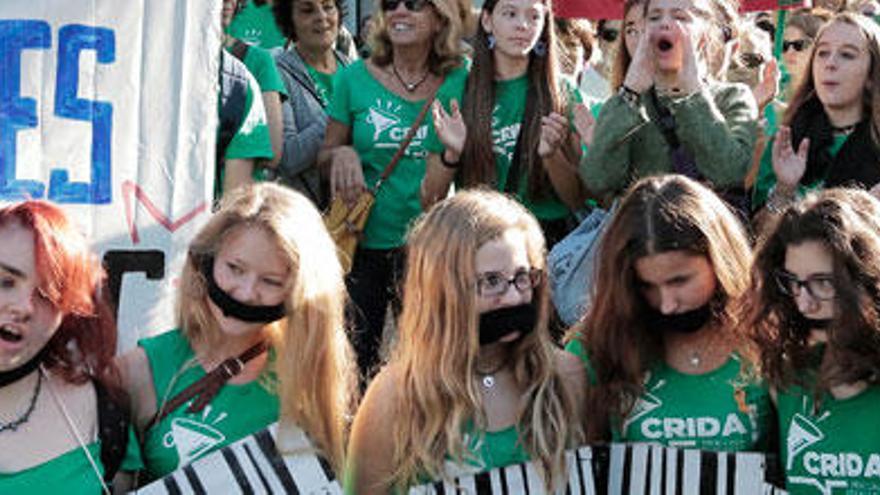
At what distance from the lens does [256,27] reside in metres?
7.14

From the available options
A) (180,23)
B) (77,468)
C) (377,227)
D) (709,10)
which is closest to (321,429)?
(77,468)

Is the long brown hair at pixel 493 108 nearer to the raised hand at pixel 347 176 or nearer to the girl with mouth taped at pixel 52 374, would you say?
the raised hand at pixel 347 176

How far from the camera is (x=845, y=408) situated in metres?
3.39

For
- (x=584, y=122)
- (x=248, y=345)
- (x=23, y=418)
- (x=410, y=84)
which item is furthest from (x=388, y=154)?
(x=23, y=418)

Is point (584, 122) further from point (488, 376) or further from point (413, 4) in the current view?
point (488, 376)

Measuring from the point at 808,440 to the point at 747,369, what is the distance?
0.25 metres

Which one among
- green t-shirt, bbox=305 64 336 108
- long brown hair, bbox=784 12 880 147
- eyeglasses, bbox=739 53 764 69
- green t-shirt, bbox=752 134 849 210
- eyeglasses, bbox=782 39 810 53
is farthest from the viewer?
eyeglasses, bbox=782 39 810 53

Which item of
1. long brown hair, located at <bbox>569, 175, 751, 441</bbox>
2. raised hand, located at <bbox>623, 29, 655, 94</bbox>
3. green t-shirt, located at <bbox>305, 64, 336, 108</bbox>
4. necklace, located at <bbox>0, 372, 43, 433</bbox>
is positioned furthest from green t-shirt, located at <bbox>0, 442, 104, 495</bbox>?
green t-shirt, located at <bbox>305, 64, 336, 108</bbox>

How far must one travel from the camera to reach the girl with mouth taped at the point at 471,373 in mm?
3482

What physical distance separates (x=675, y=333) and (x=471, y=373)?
0.52 metres

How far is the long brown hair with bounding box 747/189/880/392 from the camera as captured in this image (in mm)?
3361

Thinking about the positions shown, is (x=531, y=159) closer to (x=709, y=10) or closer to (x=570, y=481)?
(x=709, y=10)

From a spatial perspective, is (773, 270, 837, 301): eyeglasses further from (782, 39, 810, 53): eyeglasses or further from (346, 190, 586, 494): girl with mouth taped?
(782, 39, 810, 53): eyeglasses

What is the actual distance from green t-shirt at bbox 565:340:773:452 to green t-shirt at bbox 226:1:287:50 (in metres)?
3.83
